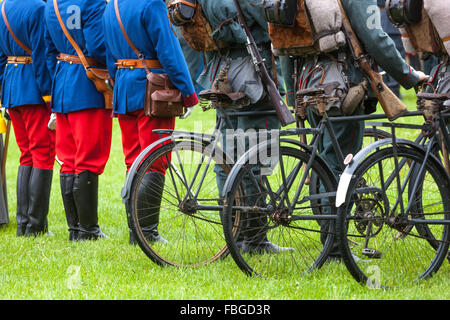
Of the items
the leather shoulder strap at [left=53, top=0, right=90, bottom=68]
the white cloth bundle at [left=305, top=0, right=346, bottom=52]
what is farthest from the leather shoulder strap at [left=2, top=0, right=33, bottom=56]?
the white cloth bundle at [left=305, top=0, right=346, bottom=52]

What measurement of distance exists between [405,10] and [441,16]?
0.29 meters

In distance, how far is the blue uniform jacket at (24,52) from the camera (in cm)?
677

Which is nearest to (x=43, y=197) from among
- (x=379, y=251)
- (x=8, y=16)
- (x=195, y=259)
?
(x=8, y=16)

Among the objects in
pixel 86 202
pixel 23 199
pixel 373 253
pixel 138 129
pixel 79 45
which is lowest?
pixel 23 199

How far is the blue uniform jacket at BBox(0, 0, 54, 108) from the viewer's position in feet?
22.2

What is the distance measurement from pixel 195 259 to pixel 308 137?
115 centimetres

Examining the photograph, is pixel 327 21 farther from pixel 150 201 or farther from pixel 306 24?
pixel 150 201

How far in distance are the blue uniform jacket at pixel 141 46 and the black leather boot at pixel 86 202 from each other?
0.75 meters

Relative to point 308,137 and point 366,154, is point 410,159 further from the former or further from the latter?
point 308,137

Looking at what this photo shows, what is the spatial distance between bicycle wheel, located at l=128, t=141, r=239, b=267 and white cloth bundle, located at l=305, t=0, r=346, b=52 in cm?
103

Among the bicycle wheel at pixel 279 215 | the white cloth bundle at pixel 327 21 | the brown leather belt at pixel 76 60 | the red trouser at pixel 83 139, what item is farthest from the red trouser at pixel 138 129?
the white cloth bundle at pixel 327 21

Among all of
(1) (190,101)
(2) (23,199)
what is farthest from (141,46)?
(2) (23,199)

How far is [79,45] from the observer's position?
21.1ft
